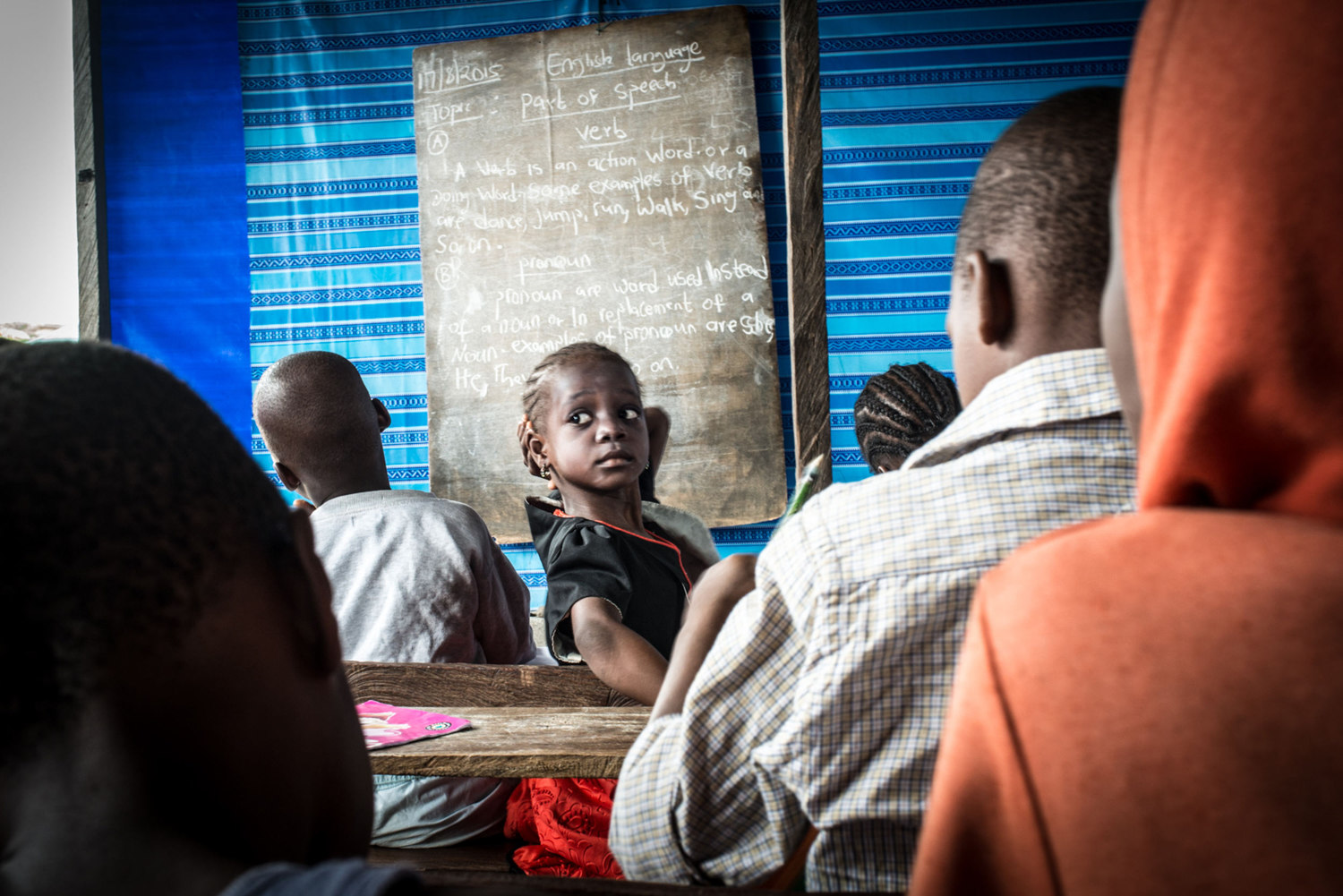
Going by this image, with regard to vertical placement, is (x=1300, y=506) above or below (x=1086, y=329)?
below

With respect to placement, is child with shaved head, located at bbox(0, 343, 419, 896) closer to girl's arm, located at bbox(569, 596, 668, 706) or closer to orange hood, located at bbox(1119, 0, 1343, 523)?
orange hood, located at bbox(1119, 0, 1343, 523)

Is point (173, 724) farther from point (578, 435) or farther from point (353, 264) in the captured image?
point (353, 264)

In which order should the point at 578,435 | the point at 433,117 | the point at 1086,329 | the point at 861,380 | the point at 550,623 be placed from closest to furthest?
the point at 1086,329, the point at 550,623, the point at 578,435, the point at 861,380, the point at 433,117

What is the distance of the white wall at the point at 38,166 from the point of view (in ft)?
12.4

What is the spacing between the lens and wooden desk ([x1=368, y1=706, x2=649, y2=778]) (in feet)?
3.86

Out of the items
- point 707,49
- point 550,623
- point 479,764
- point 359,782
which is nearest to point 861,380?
point 707,49

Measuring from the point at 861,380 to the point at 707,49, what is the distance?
1536 mm

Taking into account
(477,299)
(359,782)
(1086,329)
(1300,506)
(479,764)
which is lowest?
(479,764)

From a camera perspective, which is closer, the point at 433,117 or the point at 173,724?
the point at 173,724

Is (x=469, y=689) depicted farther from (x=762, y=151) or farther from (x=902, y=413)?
(x=762, y=151)

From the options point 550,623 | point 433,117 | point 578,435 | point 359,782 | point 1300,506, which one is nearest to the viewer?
point 1300,506

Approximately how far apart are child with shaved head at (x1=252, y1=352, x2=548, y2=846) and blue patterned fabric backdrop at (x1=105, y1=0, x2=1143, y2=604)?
167 centimetres

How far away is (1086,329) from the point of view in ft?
2.93

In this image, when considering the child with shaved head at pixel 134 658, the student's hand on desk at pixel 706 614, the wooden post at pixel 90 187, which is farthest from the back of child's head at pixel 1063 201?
the wooden post at pixel 90 187
